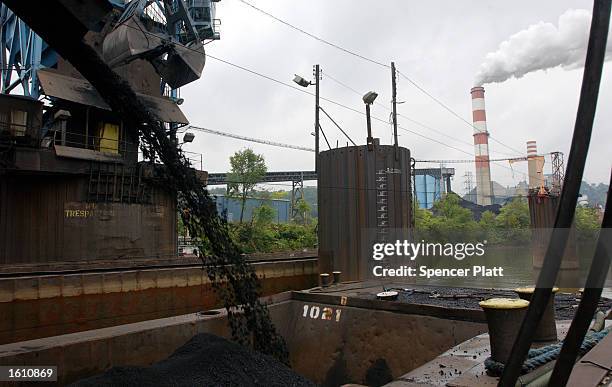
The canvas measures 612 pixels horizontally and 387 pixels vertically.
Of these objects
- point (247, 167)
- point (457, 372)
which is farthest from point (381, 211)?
point (247, 167)

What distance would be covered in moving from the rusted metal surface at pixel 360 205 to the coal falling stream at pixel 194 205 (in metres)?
4.89

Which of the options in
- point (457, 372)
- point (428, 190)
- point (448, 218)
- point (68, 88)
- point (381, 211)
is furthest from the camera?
point (428, 190)

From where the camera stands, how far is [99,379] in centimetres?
330

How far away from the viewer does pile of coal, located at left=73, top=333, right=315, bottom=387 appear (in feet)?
10.9

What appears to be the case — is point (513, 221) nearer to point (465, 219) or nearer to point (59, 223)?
point (465, 219)

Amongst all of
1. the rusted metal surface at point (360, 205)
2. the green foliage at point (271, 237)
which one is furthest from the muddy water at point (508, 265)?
the green foliage at point (271, 237)

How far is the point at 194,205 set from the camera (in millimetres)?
4223

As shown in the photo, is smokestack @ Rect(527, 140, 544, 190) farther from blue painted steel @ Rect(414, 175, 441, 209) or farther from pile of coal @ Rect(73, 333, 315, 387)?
pile of coal @ Rect(73, 333, 315, 387)

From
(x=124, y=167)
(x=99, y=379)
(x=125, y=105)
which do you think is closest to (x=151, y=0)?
(x=124, y=167)

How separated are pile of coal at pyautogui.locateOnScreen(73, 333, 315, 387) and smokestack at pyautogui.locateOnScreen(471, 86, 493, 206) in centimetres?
4837

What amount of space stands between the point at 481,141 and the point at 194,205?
4946cm

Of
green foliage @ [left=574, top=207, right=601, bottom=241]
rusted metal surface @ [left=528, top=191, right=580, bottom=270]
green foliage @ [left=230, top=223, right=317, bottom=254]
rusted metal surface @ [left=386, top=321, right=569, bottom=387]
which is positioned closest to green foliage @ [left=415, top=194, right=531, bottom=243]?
green foliage @ [left=574, top=207, right=601, bottom=241]

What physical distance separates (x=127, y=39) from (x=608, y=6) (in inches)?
623

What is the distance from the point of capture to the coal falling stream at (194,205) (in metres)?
3.40
